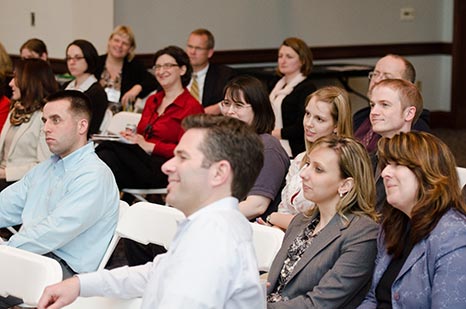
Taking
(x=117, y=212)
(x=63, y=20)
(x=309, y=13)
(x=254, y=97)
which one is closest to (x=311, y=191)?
(x=117, y=212)

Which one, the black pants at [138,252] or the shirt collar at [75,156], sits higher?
the shirt collar at [75,156]

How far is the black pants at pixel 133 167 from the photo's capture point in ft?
18.7

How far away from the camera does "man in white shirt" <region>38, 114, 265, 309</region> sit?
222 cm

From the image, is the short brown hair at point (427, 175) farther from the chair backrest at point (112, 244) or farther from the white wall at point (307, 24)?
the white wall at point (307, 24)

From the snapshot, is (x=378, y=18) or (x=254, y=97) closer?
(x=254, y=97)

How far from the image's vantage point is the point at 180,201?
2350mm

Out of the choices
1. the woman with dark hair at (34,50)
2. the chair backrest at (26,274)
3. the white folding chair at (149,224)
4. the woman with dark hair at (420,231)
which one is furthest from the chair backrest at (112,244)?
the woman with dark hair at (34,50)

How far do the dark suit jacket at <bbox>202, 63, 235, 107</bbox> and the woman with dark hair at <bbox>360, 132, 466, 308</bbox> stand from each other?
385cm

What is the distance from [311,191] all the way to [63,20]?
17.1 ft

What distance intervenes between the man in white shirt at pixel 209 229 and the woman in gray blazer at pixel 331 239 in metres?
0.80

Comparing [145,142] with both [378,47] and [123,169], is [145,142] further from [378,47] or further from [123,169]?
[378,47]

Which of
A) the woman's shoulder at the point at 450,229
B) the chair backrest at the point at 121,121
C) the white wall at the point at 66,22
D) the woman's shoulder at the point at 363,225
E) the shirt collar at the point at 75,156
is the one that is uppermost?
the white wall at the point at 66,22

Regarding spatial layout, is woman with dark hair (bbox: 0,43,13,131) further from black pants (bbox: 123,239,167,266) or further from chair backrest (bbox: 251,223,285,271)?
chair backrest (bbox: 251,223,285,271)

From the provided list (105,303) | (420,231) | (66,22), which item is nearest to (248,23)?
(66,22)
